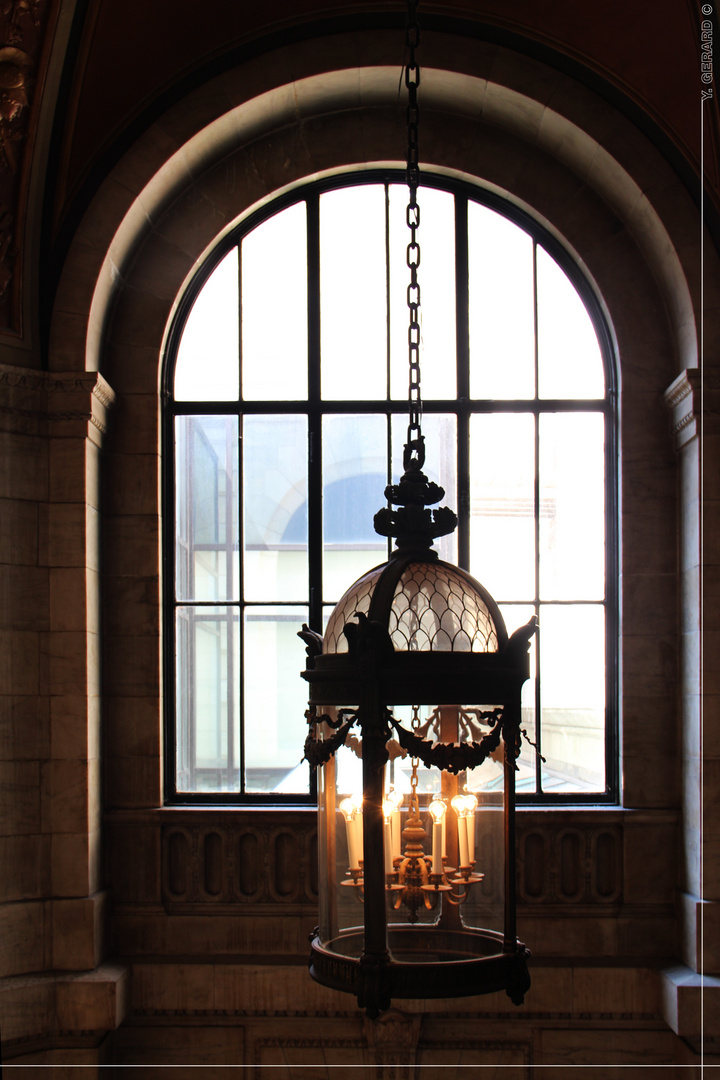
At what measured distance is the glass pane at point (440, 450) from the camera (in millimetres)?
5859

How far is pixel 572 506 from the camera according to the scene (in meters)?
5.86

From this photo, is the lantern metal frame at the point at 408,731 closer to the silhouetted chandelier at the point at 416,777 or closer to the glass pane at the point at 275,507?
the silhouetted chandelier at the point at 416,777

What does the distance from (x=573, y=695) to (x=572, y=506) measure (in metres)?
1.11

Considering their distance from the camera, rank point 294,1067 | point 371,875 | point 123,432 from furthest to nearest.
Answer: point 123,432, point 294,1067, point 371,875

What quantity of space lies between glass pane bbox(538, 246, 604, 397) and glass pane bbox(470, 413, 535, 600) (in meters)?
0.29

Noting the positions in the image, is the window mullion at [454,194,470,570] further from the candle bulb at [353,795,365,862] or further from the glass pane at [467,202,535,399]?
the candle bulb at [353,795,365,862]

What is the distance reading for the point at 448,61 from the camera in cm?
544

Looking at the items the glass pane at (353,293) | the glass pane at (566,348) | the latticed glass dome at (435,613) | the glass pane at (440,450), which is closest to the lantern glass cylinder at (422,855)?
the latticed glass dome at (435,613)

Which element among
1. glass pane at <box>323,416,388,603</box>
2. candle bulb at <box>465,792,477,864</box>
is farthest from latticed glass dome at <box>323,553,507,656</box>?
glass pane at <box>323,416,388,603</box>

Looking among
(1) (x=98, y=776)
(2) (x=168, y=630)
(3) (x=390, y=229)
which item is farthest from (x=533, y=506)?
(1) (x=98, y=776)

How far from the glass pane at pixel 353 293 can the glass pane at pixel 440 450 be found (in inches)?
11.2

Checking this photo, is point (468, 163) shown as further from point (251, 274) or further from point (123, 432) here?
point (123, 432)

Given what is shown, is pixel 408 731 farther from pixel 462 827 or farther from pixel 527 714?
pixel 527 714

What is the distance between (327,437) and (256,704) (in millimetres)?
1622
